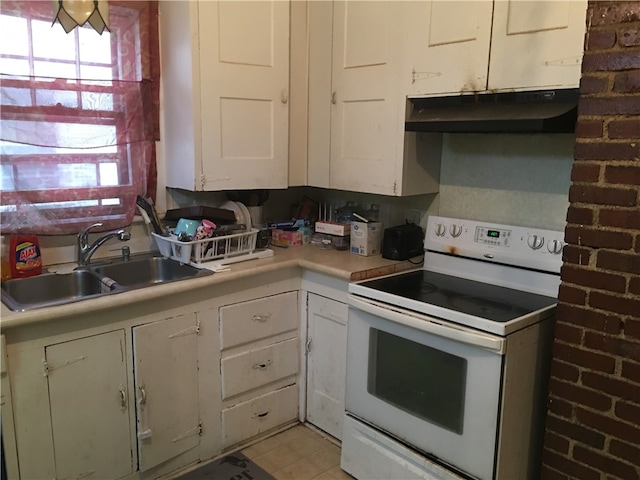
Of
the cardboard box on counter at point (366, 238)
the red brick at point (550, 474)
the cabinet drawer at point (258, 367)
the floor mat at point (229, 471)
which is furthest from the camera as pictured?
the cardboard box on counter at point (366, 238)

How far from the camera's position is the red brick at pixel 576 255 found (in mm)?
1659

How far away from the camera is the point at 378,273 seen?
2.33 m

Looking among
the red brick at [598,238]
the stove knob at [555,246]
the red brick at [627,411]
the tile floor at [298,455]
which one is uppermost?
the red brick at [598,238]

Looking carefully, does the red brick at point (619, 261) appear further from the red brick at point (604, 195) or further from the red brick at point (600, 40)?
the red brick at point (600, 40)

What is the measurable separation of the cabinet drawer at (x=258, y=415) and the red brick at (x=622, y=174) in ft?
5.67

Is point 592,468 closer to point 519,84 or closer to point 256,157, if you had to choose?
point 519,84

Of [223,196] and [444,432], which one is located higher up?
[223,196]

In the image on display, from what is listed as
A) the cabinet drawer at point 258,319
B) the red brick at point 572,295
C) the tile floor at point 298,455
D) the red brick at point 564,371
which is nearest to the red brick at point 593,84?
the red brick at point 572,295

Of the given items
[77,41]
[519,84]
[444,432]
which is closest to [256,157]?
[77,41]

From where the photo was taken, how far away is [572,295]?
171cm

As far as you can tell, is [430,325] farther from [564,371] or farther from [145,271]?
[145,271]

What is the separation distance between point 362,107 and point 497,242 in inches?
33.7

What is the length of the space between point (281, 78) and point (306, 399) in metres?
1.58

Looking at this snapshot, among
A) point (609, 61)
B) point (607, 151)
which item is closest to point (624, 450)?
point (607, 151)
